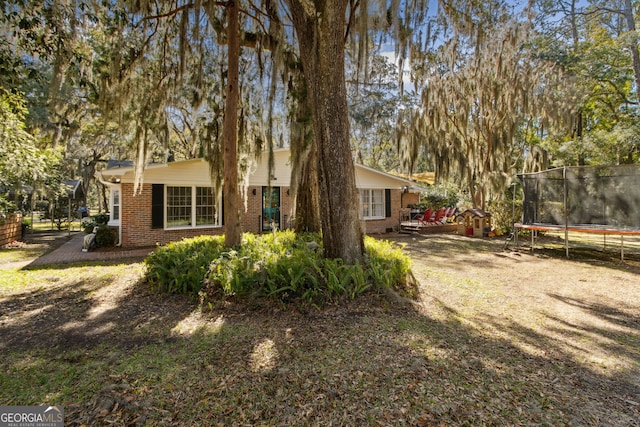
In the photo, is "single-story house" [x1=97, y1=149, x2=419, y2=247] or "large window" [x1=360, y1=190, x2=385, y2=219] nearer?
"single-story house" [x1=97, y1=149, x2=419, y2=247]

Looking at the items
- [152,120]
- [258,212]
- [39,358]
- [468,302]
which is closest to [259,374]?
[39,358]

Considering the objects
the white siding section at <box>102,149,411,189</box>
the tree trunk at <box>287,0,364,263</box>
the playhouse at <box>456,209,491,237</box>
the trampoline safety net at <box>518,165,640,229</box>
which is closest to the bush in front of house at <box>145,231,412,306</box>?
the tree trunk at <box>287,0,364,263</box>

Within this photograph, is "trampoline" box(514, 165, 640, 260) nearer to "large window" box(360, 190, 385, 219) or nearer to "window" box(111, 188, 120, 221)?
"large window" box(360, 190, 385, 219)

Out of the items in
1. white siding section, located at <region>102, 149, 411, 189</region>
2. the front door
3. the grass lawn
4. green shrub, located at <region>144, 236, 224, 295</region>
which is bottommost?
the grass lawn

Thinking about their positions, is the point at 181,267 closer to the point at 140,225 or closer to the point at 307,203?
the point at 307,203

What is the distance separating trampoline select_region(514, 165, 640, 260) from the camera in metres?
7.49

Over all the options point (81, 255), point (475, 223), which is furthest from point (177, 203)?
point (475, 223)

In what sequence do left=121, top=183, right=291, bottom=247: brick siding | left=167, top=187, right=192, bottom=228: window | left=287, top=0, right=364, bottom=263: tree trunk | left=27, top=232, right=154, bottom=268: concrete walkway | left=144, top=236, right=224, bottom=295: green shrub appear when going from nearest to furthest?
left=287, top=0, right=364, bottom=263: tree trunk, left=144, top=236, right=224, bottom=295: green shrub, left=27, top=232, right=154, bottom=268: concrete walkway, left=121, top=183, right=291, bottom=247: brick siding, left=167, top=187, right=192, bottom=228: window

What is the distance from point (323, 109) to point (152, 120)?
16.4ft

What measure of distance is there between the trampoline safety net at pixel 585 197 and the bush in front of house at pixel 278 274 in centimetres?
618

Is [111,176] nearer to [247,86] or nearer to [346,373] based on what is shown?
[247,86]

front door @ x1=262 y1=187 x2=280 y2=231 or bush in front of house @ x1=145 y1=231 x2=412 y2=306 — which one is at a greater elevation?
front door @ x1=262 y1=187 x2=280 y2=231

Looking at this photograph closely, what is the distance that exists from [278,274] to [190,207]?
7.55 m

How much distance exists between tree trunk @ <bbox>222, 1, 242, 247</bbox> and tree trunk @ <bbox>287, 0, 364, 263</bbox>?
5.99ft
